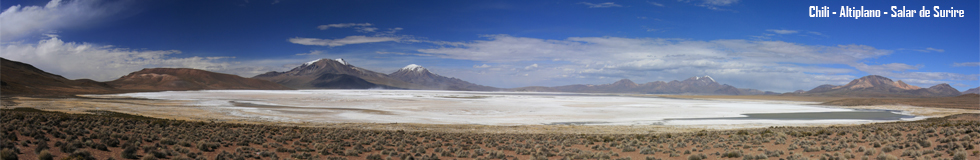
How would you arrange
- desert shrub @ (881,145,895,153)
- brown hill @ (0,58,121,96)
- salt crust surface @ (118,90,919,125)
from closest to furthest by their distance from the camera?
desert shrub @ (881,145,895,153)
salt crust surface @ (118,90,919,125)
brown hill @ (0,58,121,96)

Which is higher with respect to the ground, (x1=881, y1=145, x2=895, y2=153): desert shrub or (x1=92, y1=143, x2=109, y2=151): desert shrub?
(x1=881, y1=145, x2=895, y2=153): desert shrub

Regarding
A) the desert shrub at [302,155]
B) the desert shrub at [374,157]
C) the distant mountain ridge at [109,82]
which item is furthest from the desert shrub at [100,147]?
the distant mountain ridge at [109,82]

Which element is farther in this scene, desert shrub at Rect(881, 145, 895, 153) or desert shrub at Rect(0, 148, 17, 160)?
desert shrub at Rect(881, 145, 895, 153)

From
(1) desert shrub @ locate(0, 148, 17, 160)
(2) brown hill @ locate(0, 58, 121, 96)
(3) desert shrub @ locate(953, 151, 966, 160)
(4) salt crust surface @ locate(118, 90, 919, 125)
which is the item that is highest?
(2) brown hill @ locate(0, 58, 121, 96)

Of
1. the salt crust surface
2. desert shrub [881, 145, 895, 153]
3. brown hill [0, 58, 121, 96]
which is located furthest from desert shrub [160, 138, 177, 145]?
brown hill [0, 58, 121, 96]

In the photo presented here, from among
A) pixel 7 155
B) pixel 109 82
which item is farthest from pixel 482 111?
pixel 109 82

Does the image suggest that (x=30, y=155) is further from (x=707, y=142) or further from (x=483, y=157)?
(x=707, y=142)

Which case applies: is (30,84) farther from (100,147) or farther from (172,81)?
(100,147)

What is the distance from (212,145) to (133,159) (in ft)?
10.0

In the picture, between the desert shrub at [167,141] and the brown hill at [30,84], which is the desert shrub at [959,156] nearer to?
the desert shrub at [167,141]

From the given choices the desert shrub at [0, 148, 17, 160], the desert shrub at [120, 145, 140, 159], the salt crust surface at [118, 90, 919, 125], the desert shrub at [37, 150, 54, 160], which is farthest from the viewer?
the salt crust surface at [118, 90, 919, 125]

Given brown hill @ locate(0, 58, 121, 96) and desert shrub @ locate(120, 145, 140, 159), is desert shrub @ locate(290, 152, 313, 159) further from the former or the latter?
brown hill @ locate(0, 58, 121, 96)

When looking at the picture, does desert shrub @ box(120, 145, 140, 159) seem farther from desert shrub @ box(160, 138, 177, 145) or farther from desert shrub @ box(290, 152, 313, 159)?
desert shrub @ box(290, 152, 313, 159)

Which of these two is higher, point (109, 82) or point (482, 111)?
point (109, 82)
